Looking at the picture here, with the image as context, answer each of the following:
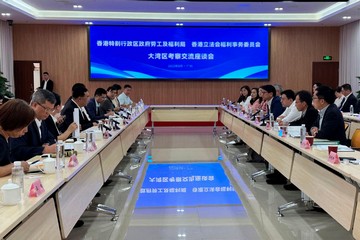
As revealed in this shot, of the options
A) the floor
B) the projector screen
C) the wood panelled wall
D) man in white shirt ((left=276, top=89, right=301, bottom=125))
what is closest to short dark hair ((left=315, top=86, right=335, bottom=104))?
man in white shirt ((left=276, top=89, right=301, bottom=125))

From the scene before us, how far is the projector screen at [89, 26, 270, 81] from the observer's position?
40.0 ft

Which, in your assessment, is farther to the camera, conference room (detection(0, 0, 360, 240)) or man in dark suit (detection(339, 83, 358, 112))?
man in dark suit (detection(339, 83, 358, 112))

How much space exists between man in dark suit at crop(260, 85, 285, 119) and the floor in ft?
3.04

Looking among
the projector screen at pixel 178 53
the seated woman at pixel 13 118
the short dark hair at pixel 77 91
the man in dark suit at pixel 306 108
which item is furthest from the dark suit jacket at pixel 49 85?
the seated woman at pixel 13 118

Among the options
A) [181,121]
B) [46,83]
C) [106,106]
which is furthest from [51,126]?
[46,83]

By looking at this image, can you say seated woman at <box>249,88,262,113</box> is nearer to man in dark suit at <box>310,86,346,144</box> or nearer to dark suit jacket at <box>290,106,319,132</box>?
dark suit jacket at <box>290,106,319,132</box>

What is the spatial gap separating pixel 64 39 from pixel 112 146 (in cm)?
830

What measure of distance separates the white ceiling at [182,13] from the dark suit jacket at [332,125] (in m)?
6.05

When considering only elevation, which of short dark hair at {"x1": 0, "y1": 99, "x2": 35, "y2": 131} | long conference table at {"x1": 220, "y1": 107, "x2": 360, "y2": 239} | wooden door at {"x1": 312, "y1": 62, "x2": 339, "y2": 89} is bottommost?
long conference table at {"x1": 220, "y1": 107, "x2": 360, "y2": 239}

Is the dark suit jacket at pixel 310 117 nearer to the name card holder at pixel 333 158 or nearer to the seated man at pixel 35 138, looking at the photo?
the name card holder at pixel 333 158

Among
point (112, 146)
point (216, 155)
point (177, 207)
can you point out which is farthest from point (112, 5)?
point (177, 207)

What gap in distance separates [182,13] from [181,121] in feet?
9.78

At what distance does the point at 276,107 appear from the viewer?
6.83 metres

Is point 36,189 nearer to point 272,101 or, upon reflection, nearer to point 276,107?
point 276,107
